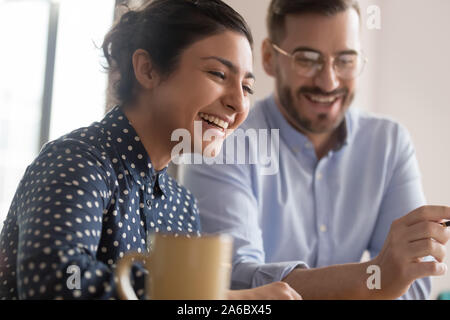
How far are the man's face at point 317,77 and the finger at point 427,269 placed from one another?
0.62 m

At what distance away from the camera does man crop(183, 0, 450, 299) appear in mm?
1328

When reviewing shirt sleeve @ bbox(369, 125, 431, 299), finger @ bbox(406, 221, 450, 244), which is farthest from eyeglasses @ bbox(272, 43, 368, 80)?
finger @ bbox(406, 221, 450, 244)

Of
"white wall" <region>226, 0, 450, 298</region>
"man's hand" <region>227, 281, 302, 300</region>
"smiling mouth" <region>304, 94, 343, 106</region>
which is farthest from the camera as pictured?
"white wall" <region>226, 0, 450, 298</region>

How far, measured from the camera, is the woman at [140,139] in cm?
67

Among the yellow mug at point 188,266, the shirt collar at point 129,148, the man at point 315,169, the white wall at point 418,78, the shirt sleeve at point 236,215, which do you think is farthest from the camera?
the white wall at point 418,78

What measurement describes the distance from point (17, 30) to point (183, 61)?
60 cm

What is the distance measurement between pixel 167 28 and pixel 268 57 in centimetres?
67

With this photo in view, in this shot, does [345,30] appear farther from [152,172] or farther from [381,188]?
[152,172]

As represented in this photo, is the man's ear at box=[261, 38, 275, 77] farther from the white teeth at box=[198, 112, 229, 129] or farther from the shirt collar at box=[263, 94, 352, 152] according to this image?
the white teeth at box=[198, 112, 229, 129]

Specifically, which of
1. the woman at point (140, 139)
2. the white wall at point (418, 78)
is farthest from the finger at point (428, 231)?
the white wall at point (418, 78)

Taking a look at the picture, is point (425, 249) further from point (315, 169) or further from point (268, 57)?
point (268, 57)

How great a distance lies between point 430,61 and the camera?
7.14ft

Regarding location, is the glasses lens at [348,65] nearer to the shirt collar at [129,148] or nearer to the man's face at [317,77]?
the man's face at [317,77]

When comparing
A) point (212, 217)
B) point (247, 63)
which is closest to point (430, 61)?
point (212, 217)
